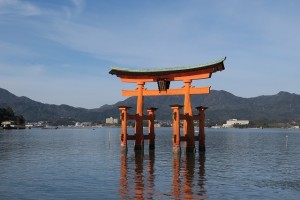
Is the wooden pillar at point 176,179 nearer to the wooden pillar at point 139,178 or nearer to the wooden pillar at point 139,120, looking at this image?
the wooden pillar at point 139,178

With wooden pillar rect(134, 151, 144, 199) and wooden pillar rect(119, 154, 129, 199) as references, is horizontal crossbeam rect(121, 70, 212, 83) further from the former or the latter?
wooden pillar rect(119, 154, 129, 199)

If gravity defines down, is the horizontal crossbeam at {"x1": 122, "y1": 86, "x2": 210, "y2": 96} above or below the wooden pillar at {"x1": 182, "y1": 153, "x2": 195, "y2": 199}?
above

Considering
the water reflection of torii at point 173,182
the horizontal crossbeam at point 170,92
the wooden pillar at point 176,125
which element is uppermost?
the horizontal crossbeam at point 170,92

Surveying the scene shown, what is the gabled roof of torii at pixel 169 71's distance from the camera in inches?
1473

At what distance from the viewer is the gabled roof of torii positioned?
3741 cm

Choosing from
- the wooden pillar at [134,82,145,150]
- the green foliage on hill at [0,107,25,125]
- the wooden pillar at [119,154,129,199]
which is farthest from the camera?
the green foliage on hill at [0,107,25,125]

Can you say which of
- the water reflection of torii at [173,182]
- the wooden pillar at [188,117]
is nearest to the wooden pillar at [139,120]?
the wooden pillar at [188,117]

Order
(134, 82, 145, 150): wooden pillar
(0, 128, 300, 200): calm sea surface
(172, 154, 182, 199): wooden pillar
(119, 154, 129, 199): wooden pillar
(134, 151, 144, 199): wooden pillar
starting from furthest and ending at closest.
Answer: (134, 82, 145, 150): wooden pillar < (172, 154, 182, 199): wooden pillar < (0, 128, 300, 200): calm sea surface < (119, 154, 129, 199): wooden pillar < (134, 151, 144, 199): wooden pillar

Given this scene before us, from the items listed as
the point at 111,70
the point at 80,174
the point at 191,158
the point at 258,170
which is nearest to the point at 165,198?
the point at 80,174

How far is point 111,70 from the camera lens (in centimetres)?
4247

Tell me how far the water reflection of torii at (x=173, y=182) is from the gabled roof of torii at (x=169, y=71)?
9.02m

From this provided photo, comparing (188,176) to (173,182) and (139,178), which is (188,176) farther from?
(139,178)

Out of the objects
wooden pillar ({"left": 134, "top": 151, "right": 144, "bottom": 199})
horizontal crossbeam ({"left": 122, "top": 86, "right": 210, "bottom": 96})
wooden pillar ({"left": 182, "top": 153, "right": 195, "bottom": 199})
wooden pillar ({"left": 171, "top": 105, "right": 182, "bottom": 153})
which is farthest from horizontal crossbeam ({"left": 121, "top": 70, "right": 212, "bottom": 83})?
wooden pillar ({"left": 134, "top": 151, "right": 144, "bottom": 199})

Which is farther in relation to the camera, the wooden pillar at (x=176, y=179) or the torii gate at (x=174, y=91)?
the torii gate at (x=174, y=91)
